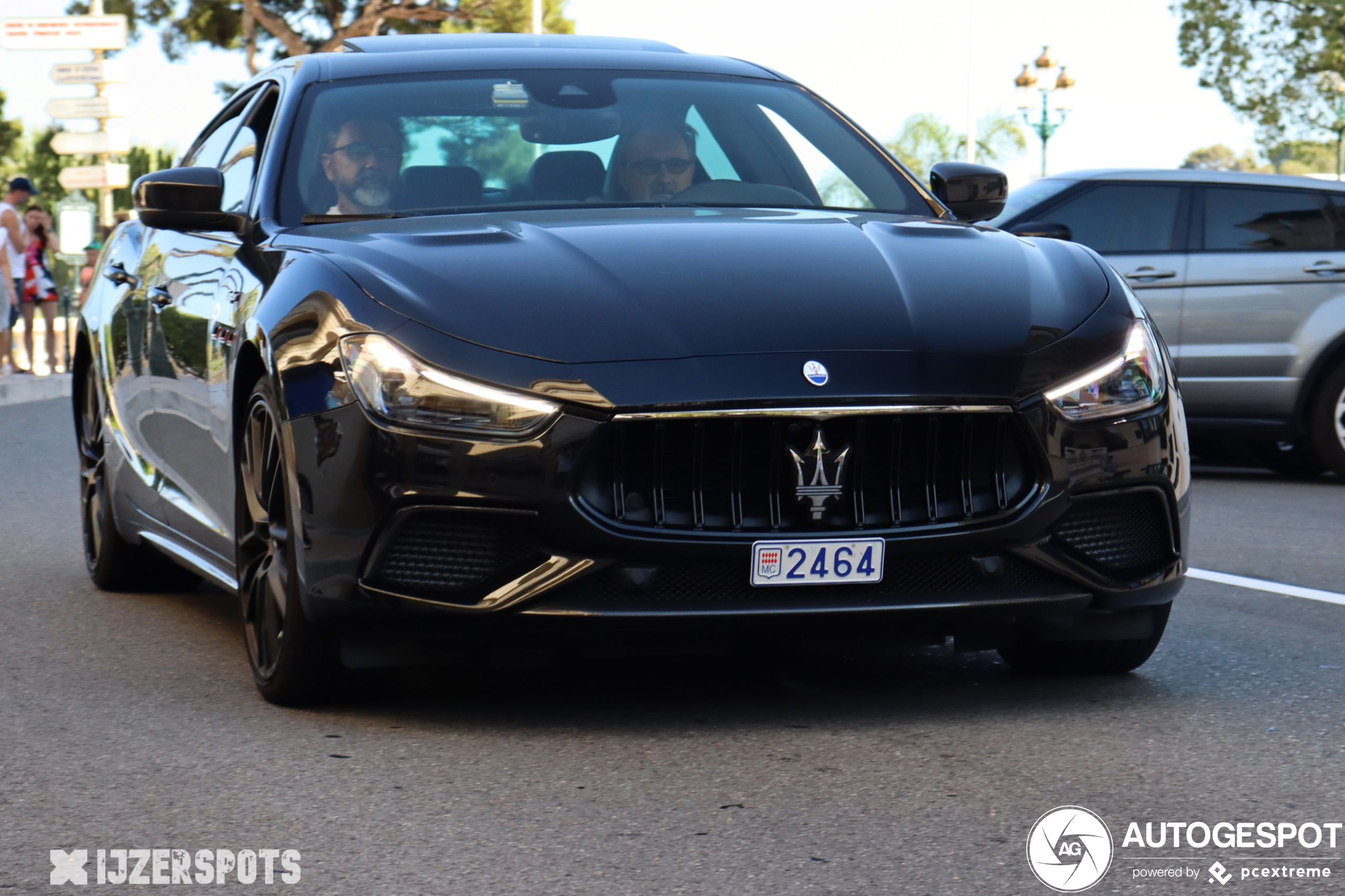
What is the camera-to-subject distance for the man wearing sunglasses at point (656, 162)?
5.45m

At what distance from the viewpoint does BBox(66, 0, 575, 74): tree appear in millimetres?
42406

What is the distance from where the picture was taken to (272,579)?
15.4 ft

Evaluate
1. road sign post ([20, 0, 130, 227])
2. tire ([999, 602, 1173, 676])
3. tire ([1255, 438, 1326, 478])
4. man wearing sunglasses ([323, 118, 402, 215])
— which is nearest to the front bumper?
tire ([999, 602, 1173, 676])

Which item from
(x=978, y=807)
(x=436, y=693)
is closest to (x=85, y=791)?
(x=436, y=693)

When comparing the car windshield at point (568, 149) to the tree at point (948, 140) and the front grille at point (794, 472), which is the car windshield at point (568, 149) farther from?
the tree at point (948, 140)

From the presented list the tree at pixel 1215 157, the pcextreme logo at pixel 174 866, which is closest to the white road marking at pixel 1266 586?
the pcextreme logo at pixel 174 866

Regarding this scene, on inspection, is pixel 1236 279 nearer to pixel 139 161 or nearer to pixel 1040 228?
pixel 1040 228

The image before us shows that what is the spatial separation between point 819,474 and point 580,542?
1.63ft

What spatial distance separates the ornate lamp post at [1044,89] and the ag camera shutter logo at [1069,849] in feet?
116

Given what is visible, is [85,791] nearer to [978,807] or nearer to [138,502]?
[978,807]

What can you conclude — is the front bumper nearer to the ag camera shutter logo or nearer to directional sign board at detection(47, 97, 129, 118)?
the ag camera shutter logo

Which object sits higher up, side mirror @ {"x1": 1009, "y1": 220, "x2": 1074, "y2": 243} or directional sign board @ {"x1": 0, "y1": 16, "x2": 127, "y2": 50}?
side mirror @ {"x1": 1009, "y1": 220, "x2": 1074, "y2": 243}

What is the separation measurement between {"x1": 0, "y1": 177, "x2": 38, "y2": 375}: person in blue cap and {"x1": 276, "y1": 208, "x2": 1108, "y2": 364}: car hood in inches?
585

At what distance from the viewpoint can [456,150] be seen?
5.52 m
